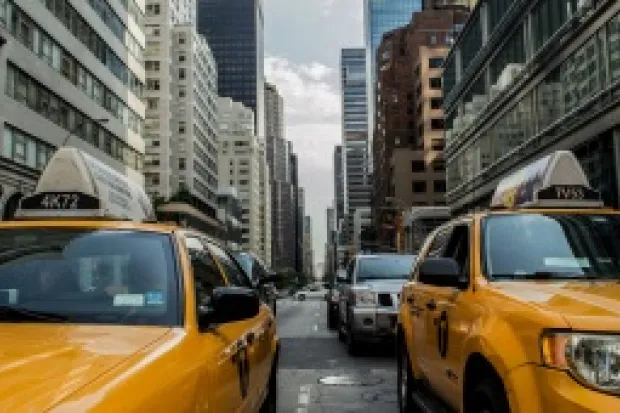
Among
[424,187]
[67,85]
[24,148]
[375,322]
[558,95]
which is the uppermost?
[67,85]

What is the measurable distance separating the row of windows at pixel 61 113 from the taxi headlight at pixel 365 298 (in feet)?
80.9

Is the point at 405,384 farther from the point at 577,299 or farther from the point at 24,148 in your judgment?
the point at 24,148

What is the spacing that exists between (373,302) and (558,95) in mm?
25673

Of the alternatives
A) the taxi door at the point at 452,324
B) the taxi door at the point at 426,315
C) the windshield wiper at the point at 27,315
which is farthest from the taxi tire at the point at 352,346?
the windshield wiper at the point at 27,315

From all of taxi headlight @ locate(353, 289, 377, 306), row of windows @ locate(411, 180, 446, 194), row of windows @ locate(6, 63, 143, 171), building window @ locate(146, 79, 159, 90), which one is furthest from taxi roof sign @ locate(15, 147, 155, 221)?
row of windows @ locate(411, 180, 446, 194)

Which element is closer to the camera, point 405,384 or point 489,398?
point 489,398

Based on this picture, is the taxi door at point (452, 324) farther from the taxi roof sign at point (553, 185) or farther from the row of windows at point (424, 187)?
the row of windows at point (424, 187)

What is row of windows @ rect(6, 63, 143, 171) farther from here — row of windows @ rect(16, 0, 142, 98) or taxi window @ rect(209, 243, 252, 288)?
taxi window @ rect(209, 243, 252, 288)

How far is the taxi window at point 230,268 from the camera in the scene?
557 centimetres

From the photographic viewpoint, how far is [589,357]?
11.6 ft

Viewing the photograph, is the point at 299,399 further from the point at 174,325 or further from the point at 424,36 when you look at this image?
the point at 424,36

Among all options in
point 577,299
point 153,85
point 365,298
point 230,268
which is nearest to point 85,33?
point 365,298

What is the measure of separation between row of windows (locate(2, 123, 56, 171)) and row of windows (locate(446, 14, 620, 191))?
24653 millimetres

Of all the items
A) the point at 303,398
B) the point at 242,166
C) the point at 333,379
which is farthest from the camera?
the point at 242,166
